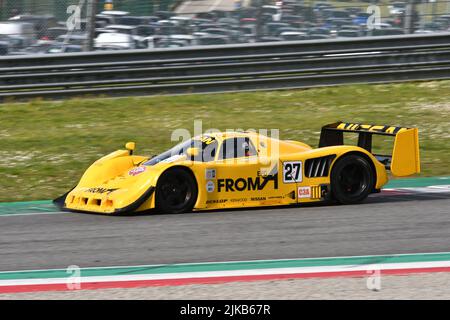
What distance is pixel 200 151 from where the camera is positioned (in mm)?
9539

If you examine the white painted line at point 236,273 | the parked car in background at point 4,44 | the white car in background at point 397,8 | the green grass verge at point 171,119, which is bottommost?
the green grass verge at point 171,119

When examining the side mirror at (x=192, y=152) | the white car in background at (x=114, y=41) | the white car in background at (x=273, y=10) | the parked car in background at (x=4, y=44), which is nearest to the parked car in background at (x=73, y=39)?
the white car in background at (x=114, y=41)

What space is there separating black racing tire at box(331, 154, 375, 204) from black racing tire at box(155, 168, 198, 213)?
1558mm

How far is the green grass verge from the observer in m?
12.5

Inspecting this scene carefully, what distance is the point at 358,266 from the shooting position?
708 centimetres

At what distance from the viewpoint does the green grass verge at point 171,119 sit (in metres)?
12.5

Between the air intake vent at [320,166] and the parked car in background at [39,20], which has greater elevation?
the parked car in background at [39,20]

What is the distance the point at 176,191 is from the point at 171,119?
5326 mm

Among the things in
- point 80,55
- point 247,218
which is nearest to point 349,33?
point 80,55

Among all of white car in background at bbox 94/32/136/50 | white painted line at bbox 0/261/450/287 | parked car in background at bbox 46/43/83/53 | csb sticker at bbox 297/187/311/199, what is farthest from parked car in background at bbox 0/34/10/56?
white painted line at bbox 0/261/450/287

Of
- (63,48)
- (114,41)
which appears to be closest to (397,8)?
(114,41)

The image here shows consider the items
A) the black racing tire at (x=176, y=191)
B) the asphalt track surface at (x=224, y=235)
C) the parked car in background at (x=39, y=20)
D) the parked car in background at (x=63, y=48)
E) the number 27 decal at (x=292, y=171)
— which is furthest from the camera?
the parked car in background at (x=63, y=48)

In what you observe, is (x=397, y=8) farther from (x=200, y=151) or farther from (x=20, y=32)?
(x=200, y=151)

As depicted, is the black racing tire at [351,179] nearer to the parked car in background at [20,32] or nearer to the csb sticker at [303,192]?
→ the csb sticker at [303,192]
